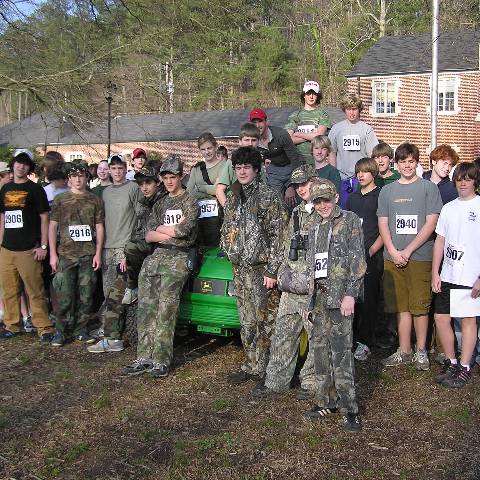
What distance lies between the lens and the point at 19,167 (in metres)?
7.46

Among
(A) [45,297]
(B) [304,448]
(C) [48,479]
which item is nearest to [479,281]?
(B) [304,448]

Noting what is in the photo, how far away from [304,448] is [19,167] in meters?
4.80

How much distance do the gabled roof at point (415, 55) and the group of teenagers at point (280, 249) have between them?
2556 cm

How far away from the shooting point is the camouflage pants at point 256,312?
5.65 meters

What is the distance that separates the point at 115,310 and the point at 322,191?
3.11 meters

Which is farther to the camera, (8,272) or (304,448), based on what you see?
(8,272)

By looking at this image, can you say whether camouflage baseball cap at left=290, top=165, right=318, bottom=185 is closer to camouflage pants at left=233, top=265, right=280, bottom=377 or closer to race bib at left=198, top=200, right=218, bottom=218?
camouflage pants at left=233, top=265, right=280, bottom=377

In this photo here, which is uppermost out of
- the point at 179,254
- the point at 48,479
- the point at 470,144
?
the point at 470,144

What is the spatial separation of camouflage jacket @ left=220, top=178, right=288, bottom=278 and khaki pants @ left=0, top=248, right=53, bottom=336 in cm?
291

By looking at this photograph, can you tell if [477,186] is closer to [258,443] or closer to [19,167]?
[258,443]

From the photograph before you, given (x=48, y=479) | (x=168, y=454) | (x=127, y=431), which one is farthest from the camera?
(x=127, y=431)

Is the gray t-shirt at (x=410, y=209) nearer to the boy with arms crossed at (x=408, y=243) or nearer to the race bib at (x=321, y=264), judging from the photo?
the boy with arms crossed at (x=408, y=243)

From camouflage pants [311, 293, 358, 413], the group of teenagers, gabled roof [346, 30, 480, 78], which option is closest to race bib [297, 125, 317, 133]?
the group of teenagers

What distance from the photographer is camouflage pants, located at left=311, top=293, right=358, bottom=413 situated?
188 inches
